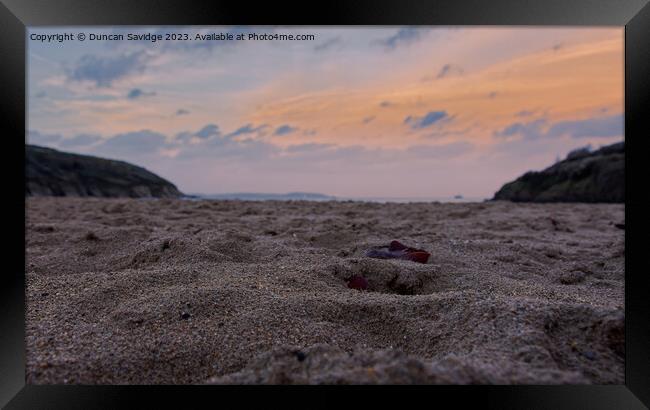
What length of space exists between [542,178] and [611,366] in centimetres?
1411

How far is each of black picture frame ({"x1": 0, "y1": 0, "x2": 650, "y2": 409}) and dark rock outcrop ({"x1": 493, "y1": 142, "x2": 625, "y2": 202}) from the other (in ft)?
38.1

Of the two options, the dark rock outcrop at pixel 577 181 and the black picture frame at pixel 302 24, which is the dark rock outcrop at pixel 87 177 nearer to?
the dark rock outcrop at pixel 577 181

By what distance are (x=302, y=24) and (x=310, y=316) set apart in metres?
1.08

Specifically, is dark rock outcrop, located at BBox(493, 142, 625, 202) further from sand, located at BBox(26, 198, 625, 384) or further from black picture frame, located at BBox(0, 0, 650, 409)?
black picture frame, located at BBox(0, 0, 650, 409)

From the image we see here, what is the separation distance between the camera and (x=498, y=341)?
1425 millimetres

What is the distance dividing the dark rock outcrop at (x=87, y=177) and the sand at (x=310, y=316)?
1279 centimetres

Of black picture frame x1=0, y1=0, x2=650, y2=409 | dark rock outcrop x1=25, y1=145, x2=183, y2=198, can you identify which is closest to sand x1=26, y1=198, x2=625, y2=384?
black picture frame x1=0, y1=0, x2=650, y2=409

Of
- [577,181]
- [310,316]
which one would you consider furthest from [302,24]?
[577,181]

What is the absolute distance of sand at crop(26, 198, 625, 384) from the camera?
1.27 metres

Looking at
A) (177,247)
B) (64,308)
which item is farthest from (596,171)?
(64,308)

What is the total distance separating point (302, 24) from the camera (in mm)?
1451

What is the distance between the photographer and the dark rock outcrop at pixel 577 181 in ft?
39.2

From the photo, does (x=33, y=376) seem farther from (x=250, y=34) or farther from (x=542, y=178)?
(x=542, y=178)

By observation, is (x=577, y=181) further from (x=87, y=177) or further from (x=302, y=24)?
(x=87, y=177)
